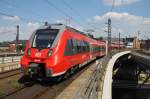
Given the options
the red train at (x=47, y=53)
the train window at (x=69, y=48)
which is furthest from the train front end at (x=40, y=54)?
the train window at (x=69, y=48)

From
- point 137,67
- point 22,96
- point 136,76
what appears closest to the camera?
point 22,96

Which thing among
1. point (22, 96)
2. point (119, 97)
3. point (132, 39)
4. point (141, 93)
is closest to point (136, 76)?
point (141, 93)

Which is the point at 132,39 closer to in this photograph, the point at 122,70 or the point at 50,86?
the point at 122,70

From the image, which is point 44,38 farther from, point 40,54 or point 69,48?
point 69,48

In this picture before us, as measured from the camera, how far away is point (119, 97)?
38.6 meters

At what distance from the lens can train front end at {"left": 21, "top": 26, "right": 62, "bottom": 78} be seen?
15820 millimetres

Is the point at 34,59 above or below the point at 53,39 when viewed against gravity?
below

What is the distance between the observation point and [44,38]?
16938mm

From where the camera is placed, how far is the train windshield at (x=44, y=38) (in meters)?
16.7

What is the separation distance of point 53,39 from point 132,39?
14156 cm

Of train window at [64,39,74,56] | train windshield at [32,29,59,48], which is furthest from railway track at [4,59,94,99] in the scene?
train windshield at [32,29,59,48]

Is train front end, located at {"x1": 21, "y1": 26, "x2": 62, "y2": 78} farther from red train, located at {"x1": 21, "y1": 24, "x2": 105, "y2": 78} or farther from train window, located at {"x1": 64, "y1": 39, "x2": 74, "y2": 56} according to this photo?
train window, located at {"x1": 64, "y1": 39, "x2": 74, "y2": 56}

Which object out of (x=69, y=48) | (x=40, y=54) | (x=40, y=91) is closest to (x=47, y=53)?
(x=40, y=54)

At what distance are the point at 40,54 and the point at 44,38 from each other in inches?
49.5
